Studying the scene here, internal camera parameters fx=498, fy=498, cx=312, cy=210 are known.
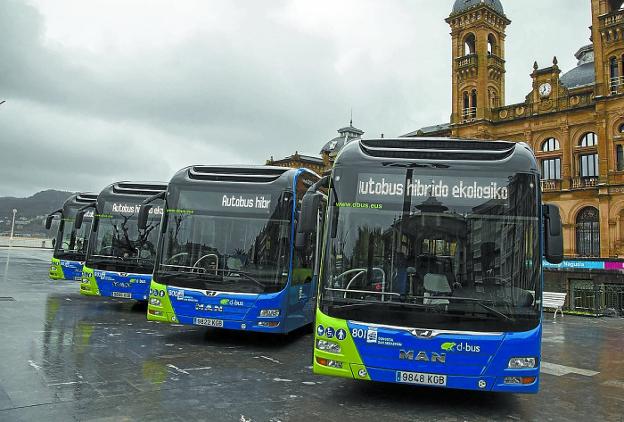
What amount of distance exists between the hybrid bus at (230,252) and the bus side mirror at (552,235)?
13.0 feet

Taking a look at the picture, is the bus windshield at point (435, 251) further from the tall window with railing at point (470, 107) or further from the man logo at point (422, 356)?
the tall window with railing at point (470, 107)

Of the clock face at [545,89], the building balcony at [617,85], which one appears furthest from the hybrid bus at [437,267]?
the clock face at [545,89]

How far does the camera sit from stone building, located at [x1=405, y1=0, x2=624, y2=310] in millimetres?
35719

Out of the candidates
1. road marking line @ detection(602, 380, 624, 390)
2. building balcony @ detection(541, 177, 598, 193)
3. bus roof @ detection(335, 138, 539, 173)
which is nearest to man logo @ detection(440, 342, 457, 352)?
bus roof @ detection(335, 138, 539, 173)

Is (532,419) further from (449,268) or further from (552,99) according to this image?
(552,99)

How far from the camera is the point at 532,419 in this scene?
5.48 meters

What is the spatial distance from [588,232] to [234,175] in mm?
35909

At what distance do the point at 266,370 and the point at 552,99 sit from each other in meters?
41.1

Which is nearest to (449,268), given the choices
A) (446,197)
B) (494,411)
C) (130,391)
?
(446,197)

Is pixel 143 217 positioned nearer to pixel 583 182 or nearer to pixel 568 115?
pixel 583 182

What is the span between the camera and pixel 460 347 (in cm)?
522

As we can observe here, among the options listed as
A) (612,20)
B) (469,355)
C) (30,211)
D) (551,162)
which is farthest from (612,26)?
(30,211)

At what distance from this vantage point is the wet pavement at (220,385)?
5227 mm

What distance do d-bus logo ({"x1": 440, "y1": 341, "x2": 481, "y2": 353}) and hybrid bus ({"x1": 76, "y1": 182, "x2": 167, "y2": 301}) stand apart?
844 cm
